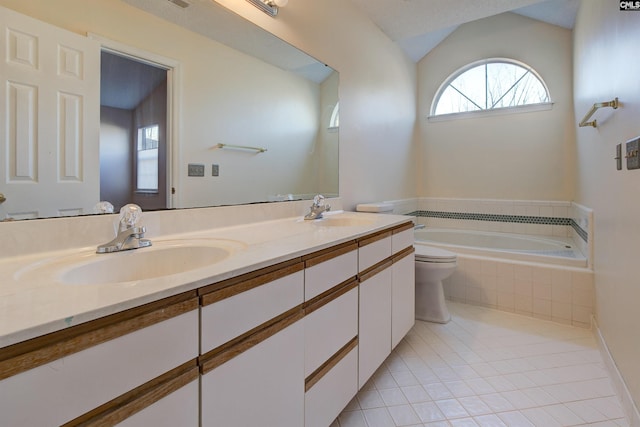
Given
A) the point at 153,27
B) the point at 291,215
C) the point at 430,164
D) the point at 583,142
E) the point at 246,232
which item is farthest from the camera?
the point at 430,164

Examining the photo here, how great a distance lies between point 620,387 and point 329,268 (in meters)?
1.53

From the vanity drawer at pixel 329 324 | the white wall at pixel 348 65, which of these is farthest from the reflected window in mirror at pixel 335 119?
the vanity drawer at pixel 329 324

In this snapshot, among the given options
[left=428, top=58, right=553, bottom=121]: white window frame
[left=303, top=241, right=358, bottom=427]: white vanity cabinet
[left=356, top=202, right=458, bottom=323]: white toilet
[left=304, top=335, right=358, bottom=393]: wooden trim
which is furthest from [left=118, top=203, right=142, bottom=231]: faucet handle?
[left=428, top=58, right=553, bottom=121]: white window frame

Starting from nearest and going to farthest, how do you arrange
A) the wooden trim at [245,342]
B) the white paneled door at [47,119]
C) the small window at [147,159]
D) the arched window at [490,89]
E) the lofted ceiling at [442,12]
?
the wooden trim at [245,342] → the white paneled door at [47,119] → the small window at [147,159] → the lofted ceiling at [442,12] → the arched window at [490,89]

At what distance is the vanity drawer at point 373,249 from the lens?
1.40 meters

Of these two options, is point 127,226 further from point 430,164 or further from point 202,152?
point 430,164

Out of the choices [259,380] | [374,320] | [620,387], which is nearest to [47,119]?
[259,380]

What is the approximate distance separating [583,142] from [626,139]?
1329 millimetres

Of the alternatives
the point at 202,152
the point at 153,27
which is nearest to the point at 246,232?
the point at 202,152

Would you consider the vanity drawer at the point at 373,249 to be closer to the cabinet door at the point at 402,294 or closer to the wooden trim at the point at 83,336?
the cabinet door at the point at 402,294

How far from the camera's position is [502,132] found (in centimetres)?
338

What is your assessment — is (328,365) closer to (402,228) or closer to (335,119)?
(402,228)

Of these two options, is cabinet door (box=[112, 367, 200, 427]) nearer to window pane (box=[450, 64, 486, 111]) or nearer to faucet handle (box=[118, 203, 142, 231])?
faucet handle (box=[118, 203, 142, 231])

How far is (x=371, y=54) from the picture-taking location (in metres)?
2.79
